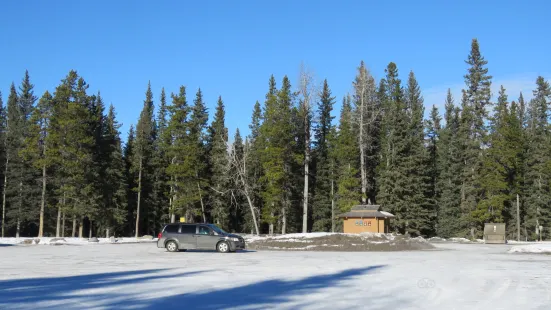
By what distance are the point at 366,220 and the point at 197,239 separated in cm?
2430

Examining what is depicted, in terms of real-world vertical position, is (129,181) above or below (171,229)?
above

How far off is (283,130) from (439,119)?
127 feet

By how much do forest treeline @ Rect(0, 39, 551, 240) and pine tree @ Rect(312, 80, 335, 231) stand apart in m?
0.16

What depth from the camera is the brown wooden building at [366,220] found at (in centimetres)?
4731

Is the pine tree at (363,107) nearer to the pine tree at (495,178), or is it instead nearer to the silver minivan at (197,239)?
the pine tree at (495,178)

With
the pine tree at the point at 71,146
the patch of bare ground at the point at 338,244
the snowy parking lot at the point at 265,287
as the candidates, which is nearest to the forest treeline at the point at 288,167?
the pine tree at the point at 71,146

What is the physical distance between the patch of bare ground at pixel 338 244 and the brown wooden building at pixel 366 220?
9113mm

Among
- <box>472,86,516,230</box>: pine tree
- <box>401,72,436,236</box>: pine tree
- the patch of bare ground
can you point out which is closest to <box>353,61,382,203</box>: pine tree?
<box>401,72,436,236</box>: pine tree

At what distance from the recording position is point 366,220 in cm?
4766

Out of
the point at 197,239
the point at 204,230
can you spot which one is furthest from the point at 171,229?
the point at 204,230

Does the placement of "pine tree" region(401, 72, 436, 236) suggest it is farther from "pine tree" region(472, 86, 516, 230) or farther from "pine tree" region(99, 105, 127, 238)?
"pine tree" region(99, 105, 127, 238)

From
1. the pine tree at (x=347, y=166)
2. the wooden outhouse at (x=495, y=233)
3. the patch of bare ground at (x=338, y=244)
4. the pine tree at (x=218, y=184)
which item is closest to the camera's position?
the patch of bare ground at (x=338, y=244)

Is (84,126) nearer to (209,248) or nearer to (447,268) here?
(209,248)

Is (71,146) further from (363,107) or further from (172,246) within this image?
(363,107)
